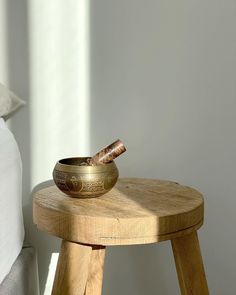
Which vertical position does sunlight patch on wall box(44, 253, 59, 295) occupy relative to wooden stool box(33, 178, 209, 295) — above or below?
below

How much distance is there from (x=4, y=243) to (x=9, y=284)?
0.32ft

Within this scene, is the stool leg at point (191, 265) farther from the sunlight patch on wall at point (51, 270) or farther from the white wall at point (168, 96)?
the sunlight patch on wall at point (51, 270)

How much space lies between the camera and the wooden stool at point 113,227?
681 millimetres

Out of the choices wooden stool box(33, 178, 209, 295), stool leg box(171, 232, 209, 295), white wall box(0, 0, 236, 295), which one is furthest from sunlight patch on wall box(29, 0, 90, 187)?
stool leg box(171, 232, 209, 295)

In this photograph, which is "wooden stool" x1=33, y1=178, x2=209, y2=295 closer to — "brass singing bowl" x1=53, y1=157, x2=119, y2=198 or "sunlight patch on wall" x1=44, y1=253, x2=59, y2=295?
"brass singing bowl" x1=53, y1=157, x2=119, y2=198

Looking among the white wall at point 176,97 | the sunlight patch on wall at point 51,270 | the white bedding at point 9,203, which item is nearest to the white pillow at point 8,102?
the white bedding at point 9,203

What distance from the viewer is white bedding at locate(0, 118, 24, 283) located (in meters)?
0.81

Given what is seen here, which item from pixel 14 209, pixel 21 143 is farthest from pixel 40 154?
pixel 14 209

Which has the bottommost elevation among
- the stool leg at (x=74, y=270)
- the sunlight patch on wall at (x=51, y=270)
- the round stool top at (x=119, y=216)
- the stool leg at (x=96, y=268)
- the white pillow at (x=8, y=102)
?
the sunlight patch on wall at (x=51, y=270)

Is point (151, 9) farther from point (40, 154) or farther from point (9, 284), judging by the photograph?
point (9, 284)

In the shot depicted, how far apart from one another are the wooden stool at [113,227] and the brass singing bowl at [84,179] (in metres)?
0.02

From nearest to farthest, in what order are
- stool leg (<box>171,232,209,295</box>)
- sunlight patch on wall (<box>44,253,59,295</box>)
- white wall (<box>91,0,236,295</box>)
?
stool leg (<box>171,232,209,295</box>), white wall (<box>91,0,236,295</box>), sunlight patch on wall (<box>44,253,59,295</box>)

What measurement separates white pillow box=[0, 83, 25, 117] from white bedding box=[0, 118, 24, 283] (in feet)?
0.09

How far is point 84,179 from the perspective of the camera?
0.75 m
